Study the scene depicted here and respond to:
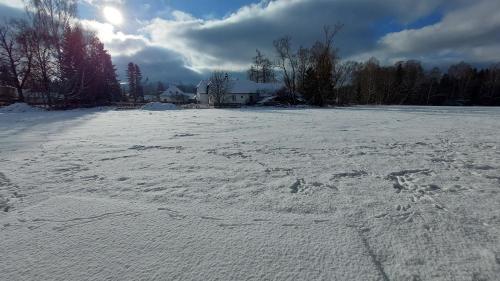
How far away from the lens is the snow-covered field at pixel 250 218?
5.03 ft

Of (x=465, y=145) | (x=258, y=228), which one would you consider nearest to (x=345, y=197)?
(x=258, y=228)

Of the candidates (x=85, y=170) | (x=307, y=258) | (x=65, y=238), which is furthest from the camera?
(x=85, y=170)

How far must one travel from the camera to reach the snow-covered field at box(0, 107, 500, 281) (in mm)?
1533

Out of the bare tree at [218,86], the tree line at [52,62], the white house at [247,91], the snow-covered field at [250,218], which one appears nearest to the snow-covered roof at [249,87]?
the white house at [247,91]

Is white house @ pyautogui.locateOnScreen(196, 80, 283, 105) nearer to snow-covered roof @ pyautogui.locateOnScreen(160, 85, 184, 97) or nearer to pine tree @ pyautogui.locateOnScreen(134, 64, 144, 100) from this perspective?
pine tree @ pyautogui.locateOnScreen(134, 64, 144, 100)

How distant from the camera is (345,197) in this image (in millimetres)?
2561

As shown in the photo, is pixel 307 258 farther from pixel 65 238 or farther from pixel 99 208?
pixel 99 208

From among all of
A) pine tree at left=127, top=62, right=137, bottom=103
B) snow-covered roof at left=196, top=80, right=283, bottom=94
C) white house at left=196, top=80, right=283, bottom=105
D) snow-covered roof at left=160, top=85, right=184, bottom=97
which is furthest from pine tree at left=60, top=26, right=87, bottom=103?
snow-covered roof at left=160, top=85, right=184, bottom=97

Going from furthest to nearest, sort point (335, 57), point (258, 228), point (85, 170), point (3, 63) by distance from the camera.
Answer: point (335, 57) < point (3, 63) < point (85, 170) < point (258, 228)

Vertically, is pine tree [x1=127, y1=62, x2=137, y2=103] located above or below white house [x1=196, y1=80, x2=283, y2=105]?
above

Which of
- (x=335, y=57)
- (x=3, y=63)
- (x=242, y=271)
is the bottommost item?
(x=242, y=271)

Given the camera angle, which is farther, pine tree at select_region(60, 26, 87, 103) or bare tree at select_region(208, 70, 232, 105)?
bare tree at select_region(208, 70, 232, 105)

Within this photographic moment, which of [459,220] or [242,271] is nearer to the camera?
[242,271]

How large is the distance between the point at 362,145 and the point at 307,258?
4.19m
